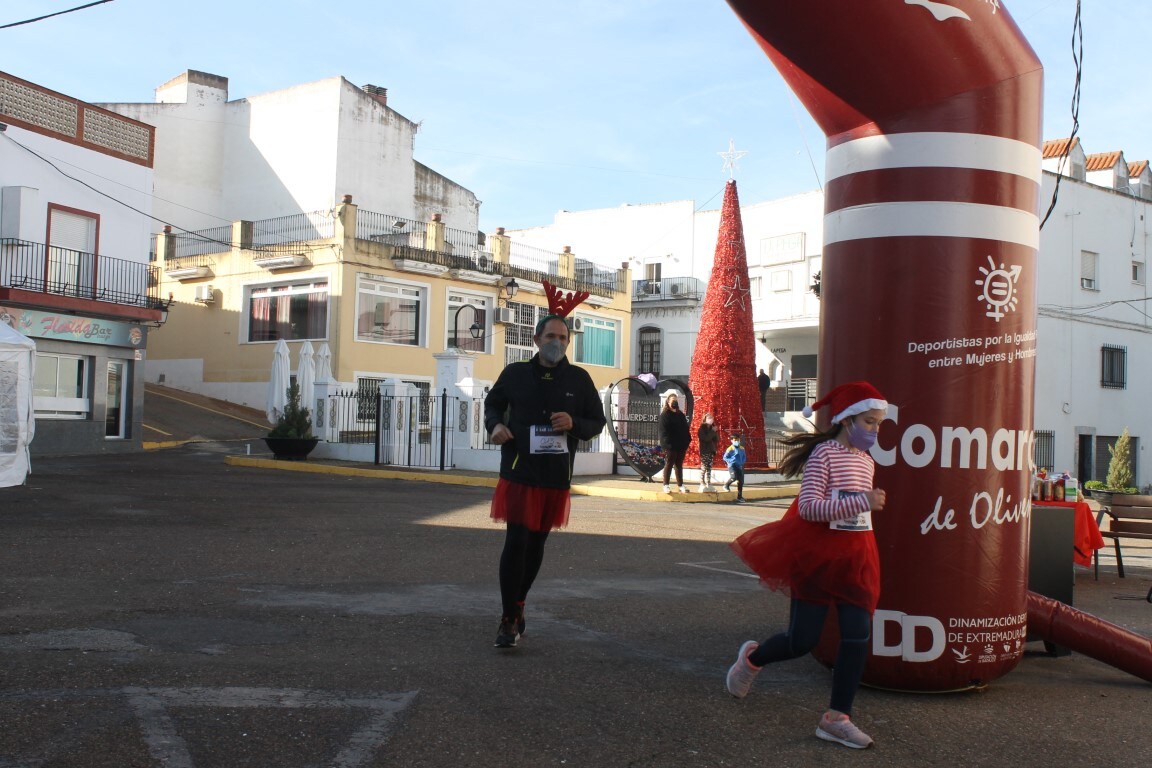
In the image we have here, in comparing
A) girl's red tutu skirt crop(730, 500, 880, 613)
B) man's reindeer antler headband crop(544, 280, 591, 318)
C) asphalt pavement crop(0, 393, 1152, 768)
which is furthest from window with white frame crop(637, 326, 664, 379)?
girl's red tutu skirt crop(730, 500, 880, 613)

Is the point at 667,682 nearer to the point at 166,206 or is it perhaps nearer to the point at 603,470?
the point at 603,470

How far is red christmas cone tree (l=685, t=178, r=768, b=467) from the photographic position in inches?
851

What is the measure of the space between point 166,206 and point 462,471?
2206cm

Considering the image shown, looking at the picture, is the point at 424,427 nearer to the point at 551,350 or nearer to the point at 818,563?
the point at 551,350

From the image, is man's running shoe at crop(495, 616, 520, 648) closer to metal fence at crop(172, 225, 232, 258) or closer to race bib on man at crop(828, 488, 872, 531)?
race bib on man at crop(828, 488, 872, 531)

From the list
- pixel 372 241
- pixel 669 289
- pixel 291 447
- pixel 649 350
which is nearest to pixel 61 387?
pixel 291 447

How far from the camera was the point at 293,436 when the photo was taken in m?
22.4

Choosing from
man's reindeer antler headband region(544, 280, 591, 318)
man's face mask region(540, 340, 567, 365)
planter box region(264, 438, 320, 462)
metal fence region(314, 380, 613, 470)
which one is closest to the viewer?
man's face mask region(540, 340, 567, 365)

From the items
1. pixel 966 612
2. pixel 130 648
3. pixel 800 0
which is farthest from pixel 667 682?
pixel 800 0

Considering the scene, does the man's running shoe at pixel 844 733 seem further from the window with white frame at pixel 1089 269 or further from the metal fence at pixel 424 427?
the window with white frame at pixel 1089 269

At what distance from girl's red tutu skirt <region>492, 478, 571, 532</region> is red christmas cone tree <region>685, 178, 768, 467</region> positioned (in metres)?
16.0

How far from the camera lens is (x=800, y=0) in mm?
5098

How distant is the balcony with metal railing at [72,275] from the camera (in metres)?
23.7

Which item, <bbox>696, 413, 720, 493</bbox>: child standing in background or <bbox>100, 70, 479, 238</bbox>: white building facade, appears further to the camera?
<bbox>100, 70, 479, 238</bbox>: white building facade
